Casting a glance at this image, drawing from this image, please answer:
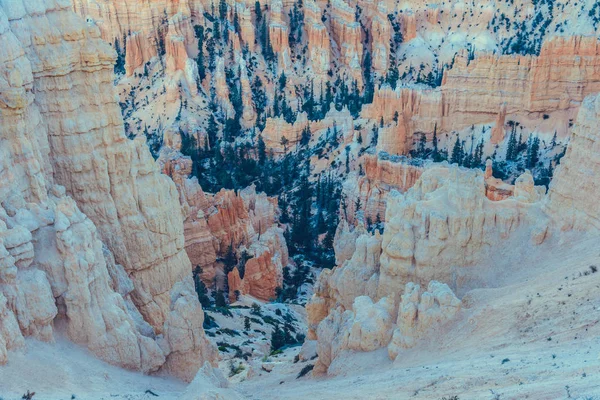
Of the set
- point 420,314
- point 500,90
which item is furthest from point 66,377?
point 500,90

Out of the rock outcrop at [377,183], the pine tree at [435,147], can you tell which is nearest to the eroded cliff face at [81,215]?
the rock outcrop at [377,183]

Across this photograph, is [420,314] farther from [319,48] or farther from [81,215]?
[319,48]

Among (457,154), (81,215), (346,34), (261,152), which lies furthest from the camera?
(346,34)

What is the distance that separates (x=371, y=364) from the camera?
19516 millimetres

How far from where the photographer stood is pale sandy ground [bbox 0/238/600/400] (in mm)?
12703

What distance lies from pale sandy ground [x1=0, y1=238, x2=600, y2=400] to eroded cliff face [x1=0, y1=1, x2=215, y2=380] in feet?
3.08

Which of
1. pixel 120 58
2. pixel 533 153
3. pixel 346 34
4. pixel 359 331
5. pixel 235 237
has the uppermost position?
pixel 359 331

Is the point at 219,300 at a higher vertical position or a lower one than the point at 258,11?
lower

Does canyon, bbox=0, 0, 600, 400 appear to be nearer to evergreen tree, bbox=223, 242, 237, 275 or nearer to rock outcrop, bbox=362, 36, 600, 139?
evergreen tree, bbox=223, 242, 237, 275

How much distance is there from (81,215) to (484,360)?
11.1 meters

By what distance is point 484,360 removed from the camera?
48.6ft

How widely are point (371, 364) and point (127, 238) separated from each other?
8.99 metres

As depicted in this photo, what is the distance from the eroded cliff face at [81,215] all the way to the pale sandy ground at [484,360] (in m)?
0.94

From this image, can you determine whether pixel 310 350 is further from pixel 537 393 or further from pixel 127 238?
pixel 537 393
